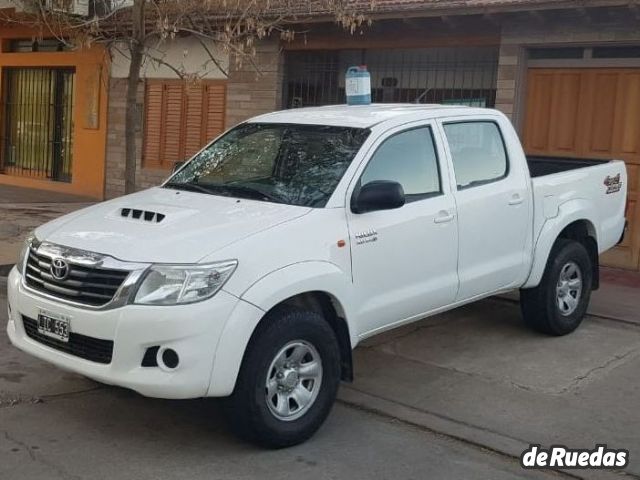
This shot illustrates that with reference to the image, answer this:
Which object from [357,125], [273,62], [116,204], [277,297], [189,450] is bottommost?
[189,450]

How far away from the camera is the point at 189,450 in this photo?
452cm

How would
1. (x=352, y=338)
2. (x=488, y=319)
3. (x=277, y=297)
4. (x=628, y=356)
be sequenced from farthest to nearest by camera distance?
(x=488, y=319), (x=628, y=356), (x=352, y=338), (x=277, y=297)

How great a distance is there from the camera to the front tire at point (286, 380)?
4305 millimetres

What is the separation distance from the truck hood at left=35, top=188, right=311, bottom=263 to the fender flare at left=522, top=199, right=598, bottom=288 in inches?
99.1

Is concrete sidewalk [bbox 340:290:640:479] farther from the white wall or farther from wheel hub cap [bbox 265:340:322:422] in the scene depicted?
the white wall

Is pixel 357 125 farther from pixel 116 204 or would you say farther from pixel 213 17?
pixel 213 17

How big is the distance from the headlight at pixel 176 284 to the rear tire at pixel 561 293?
3513 mm

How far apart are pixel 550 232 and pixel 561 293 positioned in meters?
0.66

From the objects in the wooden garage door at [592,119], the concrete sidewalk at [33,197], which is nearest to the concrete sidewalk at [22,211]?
the concrete sidewalk at [33,197]

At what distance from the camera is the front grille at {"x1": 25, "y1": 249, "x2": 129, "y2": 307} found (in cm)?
424

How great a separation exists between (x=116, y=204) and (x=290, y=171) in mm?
1126

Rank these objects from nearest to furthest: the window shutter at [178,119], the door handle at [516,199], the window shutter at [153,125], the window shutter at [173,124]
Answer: the door handle at [516,199]
the window shutter at [178,119]
the window shutter at [173,124]
the window shutter at [153,125]

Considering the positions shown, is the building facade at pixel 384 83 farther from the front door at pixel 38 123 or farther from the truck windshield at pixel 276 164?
the truck windshield at pixel 276 164

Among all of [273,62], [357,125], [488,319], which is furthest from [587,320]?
[273,62]
